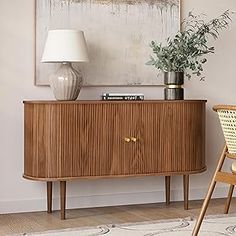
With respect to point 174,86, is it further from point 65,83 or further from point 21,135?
point 21,135

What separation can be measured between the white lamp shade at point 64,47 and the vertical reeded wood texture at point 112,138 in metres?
0.31

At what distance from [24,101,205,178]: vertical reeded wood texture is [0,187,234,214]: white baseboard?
1.14 feet

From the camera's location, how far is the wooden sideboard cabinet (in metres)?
3.83

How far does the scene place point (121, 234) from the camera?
347 centimetres

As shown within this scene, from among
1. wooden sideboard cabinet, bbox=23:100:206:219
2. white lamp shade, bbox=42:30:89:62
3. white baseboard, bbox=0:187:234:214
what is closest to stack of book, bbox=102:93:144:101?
wooden sideboard cabinet, bbox=23:100:206:219

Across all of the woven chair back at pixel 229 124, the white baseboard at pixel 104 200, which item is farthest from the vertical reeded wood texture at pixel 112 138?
the woven chair back at pixel 229 124

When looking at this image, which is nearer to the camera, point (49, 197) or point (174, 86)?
point (49, 197)

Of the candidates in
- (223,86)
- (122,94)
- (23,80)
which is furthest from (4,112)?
(223,86)

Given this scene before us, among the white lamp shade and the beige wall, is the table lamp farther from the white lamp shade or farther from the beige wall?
the beige wall

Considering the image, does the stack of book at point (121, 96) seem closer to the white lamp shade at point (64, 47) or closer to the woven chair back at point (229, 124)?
the white lamp shade at point (64, 47)

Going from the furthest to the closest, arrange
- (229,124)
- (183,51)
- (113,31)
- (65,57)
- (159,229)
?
(113,31), (183,51), (65,57), (159,229), (229,124)

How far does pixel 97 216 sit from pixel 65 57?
1.12 metres

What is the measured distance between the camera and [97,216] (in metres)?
4.04

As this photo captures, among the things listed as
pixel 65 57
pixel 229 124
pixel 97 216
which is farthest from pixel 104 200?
pixel 229 124
